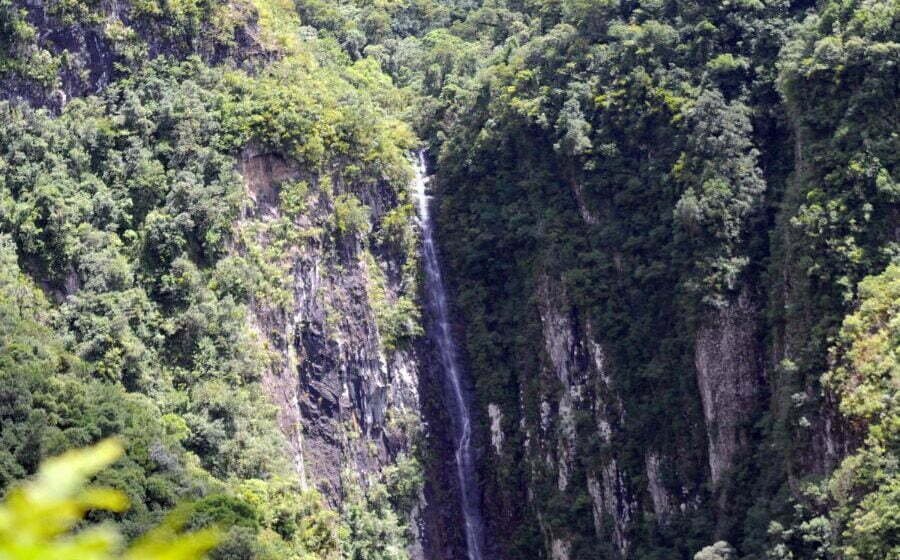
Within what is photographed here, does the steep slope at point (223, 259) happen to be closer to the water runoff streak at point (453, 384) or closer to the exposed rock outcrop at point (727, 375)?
the water runoff streak at point (453, 384)

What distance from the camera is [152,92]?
1332 inches

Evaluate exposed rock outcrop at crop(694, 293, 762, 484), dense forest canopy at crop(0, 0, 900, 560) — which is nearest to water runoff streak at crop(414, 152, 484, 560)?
dense forest canopy at crop(0, 0, 900, 560)

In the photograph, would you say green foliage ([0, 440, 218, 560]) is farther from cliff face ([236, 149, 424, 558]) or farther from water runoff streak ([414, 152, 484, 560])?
water runoff streak ([414, 152, 484, 560])

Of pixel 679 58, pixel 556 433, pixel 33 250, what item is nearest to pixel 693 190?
pixel 679 58

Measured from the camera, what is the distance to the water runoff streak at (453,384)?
34.2 m

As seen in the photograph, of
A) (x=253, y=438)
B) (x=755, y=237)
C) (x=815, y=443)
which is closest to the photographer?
(x=815, y=443)

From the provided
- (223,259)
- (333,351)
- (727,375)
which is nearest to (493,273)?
(333,351)

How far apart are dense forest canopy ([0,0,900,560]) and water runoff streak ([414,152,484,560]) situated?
36 centimetres

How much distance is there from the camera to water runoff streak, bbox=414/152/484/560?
34.2 m

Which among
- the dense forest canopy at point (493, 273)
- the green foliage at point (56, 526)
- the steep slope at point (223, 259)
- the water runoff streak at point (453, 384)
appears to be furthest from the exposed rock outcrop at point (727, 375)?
the green foliage at point (56, 526)

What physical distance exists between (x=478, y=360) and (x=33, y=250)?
11.9m

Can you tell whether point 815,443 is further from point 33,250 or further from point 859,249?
point 33,250

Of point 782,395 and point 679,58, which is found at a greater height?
point 679,58

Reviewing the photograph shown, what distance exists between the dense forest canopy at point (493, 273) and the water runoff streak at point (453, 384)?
0.36 meters
